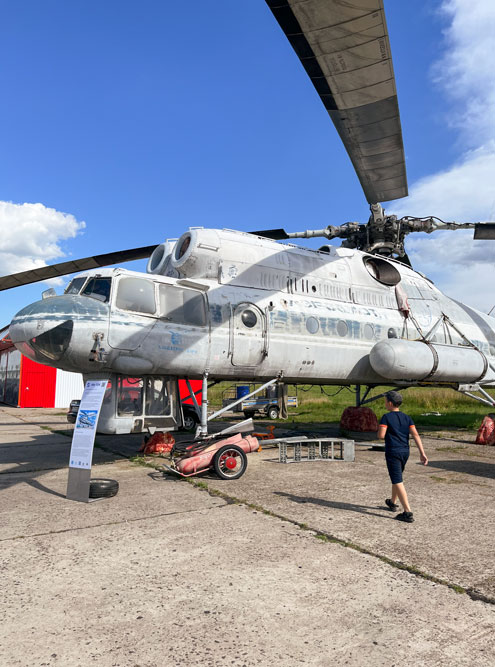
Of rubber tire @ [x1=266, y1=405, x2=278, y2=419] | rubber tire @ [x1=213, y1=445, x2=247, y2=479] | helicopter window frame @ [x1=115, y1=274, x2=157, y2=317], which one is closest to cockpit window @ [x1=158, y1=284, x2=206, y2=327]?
helicopter window frame @ [x1=115, y1=274, x2=157, y2=317]

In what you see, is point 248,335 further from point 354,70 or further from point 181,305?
point 354,70

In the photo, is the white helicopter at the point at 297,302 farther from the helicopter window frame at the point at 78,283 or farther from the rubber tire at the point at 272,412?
the rubber tire at the point at 272,412

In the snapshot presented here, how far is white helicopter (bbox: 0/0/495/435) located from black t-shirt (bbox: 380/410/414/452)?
3.99 metres

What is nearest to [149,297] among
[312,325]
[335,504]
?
[312,325]

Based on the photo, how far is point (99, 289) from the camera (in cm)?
852

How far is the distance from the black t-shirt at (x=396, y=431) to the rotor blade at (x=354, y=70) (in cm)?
429

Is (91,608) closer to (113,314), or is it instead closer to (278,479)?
(278,479)

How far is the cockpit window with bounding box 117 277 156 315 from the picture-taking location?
848 centimetres

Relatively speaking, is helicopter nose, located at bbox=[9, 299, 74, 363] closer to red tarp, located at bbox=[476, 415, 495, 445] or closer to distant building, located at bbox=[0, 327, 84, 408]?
red tarp, located at bbox=[476, 415, 495, 445]

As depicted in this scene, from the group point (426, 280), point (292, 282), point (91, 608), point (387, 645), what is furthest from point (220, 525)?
point (426, 280)

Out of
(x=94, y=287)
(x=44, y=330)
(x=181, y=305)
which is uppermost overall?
(x=94, y=287)

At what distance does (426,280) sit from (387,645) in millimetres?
12634

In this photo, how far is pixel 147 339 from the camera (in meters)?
8.48

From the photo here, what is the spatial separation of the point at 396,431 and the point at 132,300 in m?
5.20
